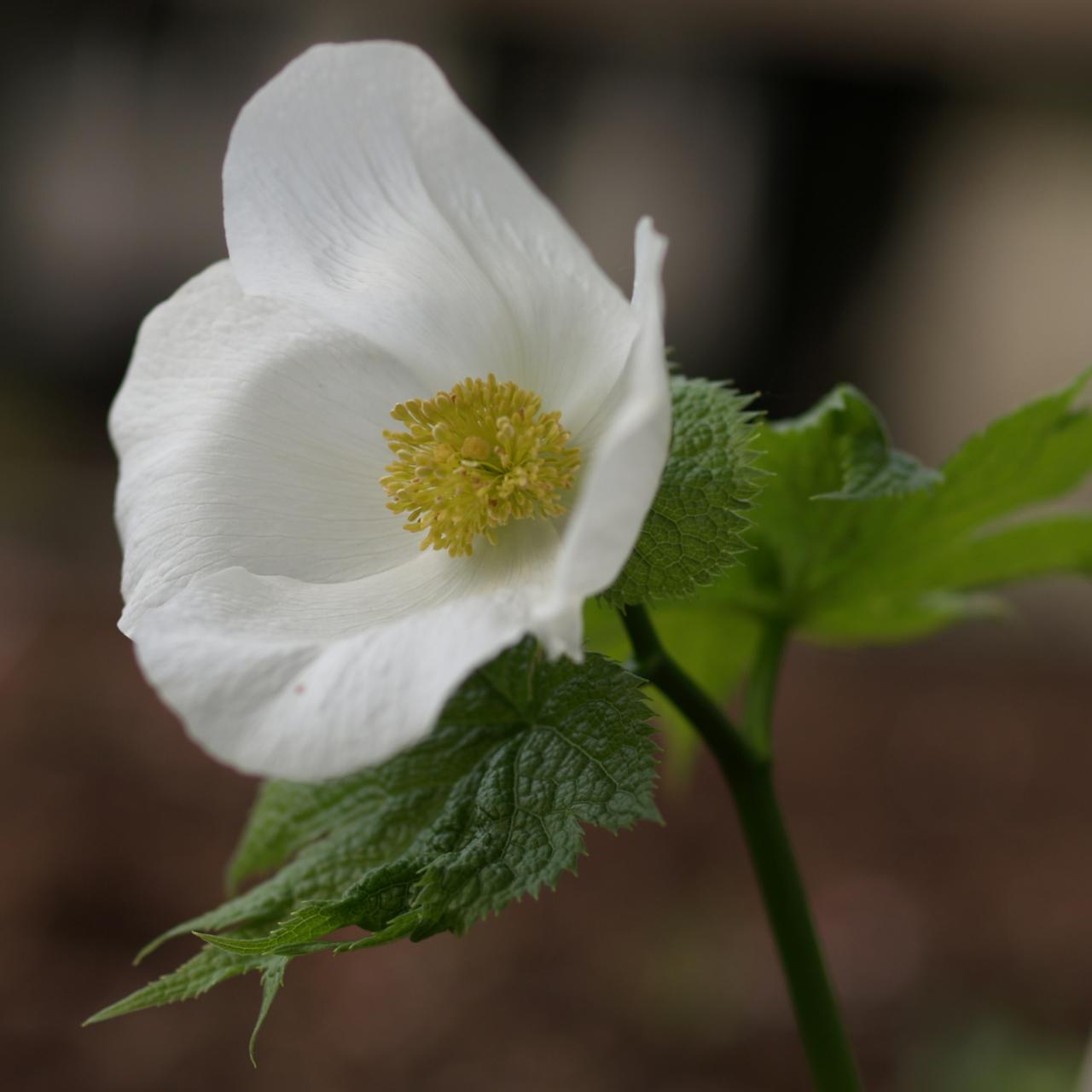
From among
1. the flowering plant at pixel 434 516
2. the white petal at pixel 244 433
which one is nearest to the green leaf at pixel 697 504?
the flowering plant at pixel 434 516

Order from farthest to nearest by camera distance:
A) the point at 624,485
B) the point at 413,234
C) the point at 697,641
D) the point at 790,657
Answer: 1. the point at 790,657
2. the point at 697,641
3. the point at 413,234
4. the point at 624,485

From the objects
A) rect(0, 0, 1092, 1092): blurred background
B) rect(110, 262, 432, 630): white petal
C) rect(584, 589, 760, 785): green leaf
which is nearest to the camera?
rect(110, 262, 432, 630): white petal

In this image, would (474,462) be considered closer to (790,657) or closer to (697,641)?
(697,641)

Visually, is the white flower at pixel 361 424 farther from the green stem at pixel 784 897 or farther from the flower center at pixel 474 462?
the green stem at pixel 784 897

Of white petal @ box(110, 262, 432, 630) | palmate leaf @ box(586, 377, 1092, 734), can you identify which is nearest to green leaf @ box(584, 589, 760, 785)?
palmate leaf @ box(586, 377, 1092, 734)

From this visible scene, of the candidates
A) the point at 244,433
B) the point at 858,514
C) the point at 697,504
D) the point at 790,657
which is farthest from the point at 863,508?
the point at 790,657

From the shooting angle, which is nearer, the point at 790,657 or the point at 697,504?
the point at 697,504

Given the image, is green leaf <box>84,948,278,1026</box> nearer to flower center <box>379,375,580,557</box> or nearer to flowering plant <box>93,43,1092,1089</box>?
flowering plant <box>93,43,1092,1089</box>
